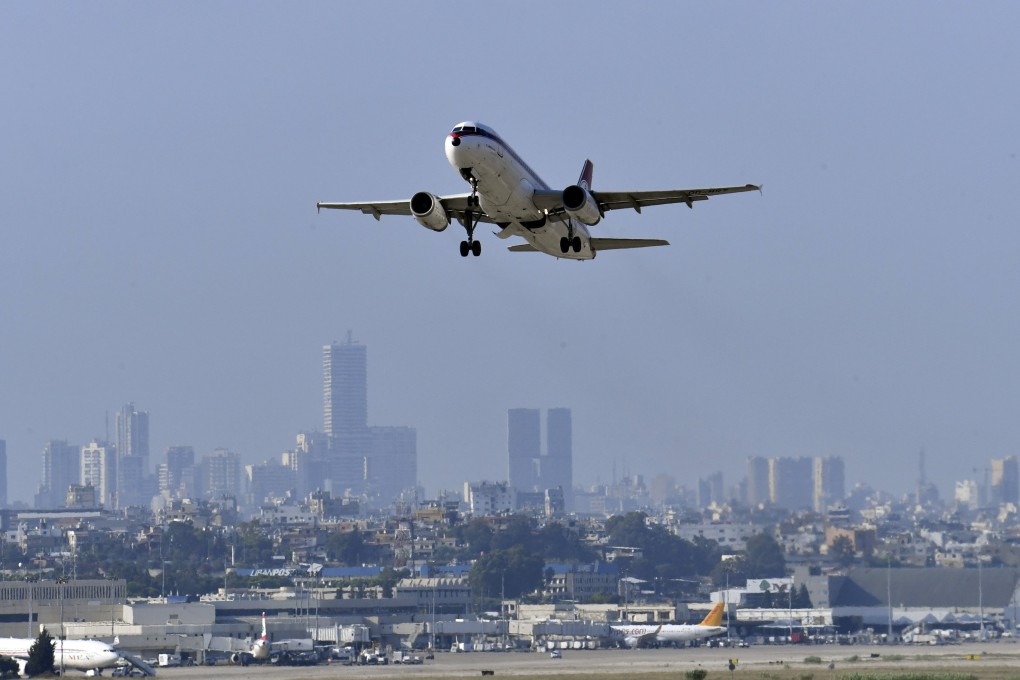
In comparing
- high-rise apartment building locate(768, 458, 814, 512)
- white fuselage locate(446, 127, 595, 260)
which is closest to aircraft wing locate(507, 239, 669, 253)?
white fuselage locate(446, 127, 595, 260)

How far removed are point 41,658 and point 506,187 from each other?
54.6 m

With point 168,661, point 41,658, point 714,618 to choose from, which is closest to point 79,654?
point 41,658

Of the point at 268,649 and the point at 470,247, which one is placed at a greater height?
the point at 470,247

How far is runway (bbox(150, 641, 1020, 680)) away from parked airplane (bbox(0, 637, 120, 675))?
3.42m

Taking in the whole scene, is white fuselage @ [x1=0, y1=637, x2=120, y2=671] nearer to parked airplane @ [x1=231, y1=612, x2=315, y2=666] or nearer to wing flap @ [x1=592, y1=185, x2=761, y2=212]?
parked airplane @ [x1=231, y1=612, x2=315, y2=666]

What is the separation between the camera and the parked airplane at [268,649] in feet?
419

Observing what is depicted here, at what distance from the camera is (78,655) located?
117m

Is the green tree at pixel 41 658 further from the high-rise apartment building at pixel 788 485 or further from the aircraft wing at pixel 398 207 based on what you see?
the high-rise apartment building at pixel 788 485

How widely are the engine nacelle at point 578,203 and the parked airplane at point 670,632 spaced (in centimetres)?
7891


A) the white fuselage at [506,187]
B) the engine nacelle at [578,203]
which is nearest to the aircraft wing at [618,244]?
the white fuselage at [506,187]

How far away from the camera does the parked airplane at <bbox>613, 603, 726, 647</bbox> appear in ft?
493

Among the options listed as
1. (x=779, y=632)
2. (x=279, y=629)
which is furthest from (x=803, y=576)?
(x=279, y=629)

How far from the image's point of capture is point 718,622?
15862 centimetres

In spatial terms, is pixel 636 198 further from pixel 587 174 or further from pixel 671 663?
pixel 671 663
